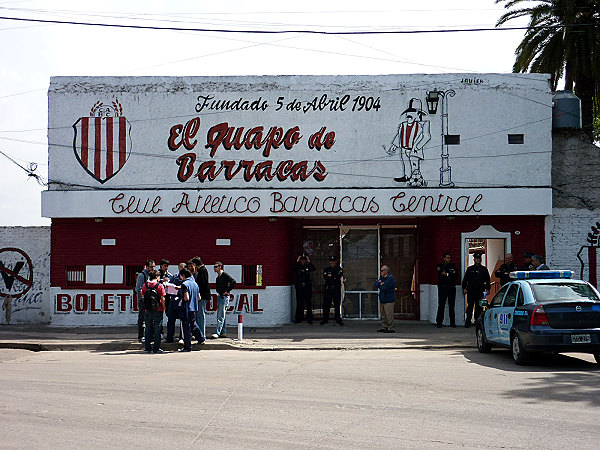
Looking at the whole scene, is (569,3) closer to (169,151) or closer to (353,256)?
(353,256)

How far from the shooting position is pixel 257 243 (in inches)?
830

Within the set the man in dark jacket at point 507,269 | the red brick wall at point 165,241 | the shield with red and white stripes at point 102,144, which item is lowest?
the man in dark jacket at point 507,269

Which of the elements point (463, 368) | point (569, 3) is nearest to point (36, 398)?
point (463, 368)

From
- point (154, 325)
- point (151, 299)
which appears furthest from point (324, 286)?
point (151, 299)

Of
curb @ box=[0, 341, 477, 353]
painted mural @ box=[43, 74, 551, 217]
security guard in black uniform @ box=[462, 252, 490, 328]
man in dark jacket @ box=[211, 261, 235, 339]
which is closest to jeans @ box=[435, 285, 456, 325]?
security guard in black uniform @ box=[462, 252, 490, 328]

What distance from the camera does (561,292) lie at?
13.3 metres

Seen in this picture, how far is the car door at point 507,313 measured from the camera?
44.7 feet

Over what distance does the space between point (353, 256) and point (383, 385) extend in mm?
11616

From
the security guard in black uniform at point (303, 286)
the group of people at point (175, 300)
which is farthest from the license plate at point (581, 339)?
the security guard in black uniform at point (303, 286)

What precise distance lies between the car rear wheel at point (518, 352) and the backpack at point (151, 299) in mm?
7430

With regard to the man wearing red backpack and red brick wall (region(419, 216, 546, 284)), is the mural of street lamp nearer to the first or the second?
red brick wall (region(419, 216, 546, 284))

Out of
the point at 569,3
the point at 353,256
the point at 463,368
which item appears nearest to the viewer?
the point at 463,368

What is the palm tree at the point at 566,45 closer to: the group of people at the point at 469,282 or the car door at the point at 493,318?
the group of people at the point at 469,282

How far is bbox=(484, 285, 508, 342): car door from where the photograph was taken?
47.1ft
